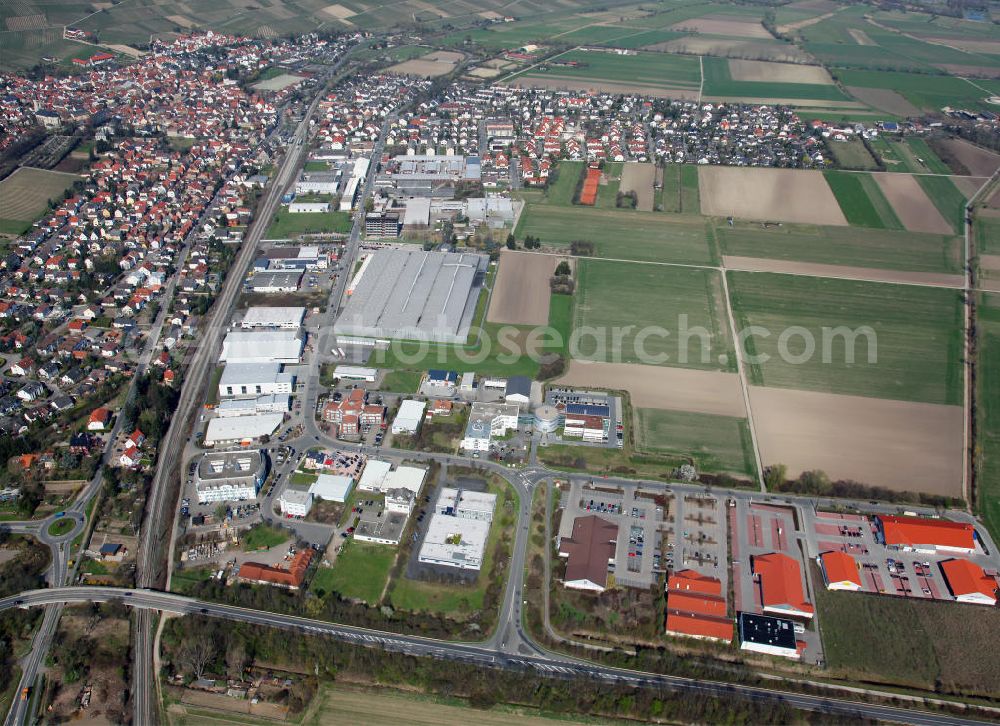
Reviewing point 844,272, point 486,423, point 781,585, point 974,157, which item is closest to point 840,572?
point 781,585

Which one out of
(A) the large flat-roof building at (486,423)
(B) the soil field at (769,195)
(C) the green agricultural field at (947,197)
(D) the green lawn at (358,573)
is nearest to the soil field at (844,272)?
(C) the green agricultural field at (947,197)

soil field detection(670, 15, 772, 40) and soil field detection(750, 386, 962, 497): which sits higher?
soil field detection(670, 15, 772, 40)

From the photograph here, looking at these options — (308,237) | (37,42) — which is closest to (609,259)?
(308,237)

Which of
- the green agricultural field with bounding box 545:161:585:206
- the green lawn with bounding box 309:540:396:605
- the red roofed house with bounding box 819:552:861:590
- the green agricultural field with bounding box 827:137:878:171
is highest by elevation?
the green agricultural field with bounding box 827:137:878:171

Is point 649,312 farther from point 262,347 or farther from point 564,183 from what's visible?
point 262,347

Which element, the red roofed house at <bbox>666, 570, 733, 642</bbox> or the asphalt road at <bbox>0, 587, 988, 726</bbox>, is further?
the red roofed house at <bbox>666, 570, 733, 642</bbox>

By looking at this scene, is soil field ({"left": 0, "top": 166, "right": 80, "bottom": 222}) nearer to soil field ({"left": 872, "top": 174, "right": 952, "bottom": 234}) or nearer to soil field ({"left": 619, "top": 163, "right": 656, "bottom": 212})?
soil field ({"left": 619, "top": 163, "right": 656, "bottom": 212})

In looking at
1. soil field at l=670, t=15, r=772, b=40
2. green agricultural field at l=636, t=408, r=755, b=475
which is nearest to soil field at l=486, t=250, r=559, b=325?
green agricultural field at l=636, t=408, r=755, b=475
